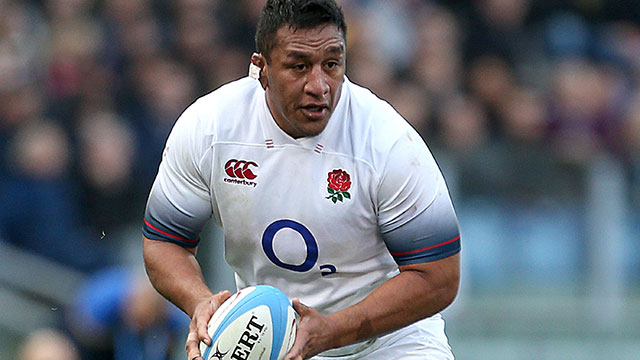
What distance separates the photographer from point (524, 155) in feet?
26.7

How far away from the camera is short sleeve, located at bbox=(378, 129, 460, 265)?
14.5ft

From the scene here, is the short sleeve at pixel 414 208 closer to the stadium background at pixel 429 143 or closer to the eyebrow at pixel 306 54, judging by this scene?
the eyebrow at pixel 306 54

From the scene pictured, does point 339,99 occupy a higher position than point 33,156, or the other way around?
point 339,99

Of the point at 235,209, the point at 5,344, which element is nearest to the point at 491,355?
the point at 5,344

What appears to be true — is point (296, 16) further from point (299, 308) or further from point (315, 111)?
point (299, 308)

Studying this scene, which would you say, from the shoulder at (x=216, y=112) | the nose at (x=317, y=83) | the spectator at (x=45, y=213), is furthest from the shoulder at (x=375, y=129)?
the spectator at (x=45, y=213)

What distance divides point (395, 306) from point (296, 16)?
1250 millimetres

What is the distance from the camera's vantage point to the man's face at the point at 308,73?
4.27 metres

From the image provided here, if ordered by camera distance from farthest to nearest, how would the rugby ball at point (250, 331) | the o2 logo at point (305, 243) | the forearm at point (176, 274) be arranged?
1. the o2 logo at point (305, 243)
2. the forearm at point (176, 274)
3. the rugby ball at point (250, 331)

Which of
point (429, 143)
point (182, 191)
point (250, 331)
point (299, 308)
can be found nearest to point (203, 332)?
point (250, 331)

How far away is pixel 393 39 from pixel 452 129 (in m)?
1.59

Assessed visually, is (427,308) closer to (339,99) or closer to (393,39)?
(339,99)

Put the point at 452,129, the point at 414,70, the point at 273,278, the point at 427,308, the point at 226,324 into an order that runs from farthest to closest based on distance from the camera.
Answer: the point at 414,70 < the point at 452,129 < the point at 273,278 < the point at 427,308 < the point at 226,324

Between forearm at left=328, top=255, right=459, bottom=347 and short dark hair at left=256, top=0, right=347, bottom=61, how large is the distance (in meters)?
1.05
